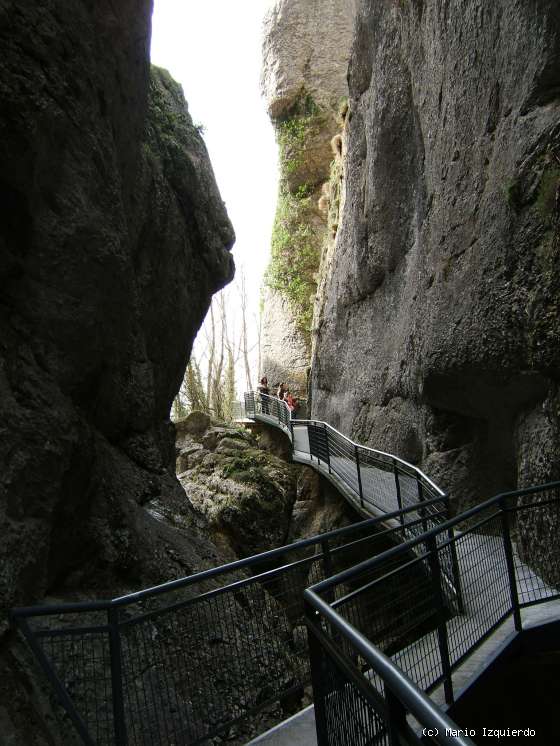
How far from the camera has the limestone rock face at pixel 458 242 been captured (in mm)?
6742

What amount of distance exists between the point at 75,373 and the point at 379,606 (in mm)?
3645

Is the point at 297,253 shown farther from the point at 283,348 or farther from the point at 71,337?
the point at 71,337

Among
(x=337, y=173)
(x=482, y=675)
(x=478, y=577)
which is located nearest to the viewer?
(x=482, y=675)

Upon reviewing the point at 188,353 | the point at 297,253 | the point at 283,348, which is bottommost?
the point at 188,353

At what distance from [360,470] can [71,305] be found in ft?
23.1

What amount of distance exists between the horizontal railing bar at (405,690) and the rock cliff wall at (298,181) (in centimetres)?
2234

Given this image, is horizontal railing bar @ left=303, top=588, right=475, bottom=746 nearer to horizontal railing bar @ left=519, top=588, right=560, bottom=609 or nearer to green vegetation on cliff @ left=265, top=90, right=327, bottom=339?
horizontal railing bar @ left=519, top=588, right=560, bottom=609

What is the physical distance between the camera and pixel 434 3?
10.4 m

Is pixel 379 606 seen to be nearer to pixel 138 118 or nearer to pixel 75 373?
pixel 75 373

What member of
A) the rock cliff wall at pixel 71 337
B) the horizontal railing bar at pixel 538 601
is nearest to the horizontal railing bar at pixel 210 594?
the rock cliff wall at pixel 71 337

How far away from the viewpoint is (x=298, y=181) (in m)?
25.2

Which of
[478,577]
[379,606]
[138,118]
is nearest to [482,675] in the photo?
[478,577]

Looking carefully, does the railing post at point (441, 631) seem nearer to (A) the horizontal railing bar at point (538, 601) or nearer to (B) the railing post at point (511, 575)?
(B) the railing post at point (511, 575)

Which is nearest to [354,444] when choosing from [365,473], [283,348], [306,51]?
[365,473]
